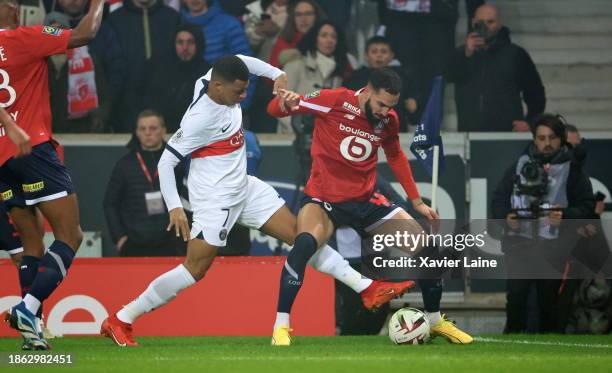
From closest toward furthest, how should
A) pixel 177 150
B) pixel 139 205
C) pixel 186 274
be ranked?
pixel 177 150 < pixel 186 274 < pixel 139 205

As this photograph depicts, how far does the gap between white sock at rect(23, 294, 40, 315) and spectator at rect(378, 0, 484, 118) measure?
5.95m

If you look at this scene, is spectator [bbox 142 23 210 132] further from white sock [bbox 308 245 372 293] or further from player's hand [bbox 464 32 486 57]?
white sock [bbox 308 245 372 293]

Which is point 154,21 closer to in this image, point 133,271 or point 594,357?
point 133,271

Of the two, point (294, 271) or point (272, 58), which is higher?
point (272, 58)

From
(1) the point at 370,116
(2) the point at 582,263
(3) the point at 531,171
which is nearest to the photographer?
(1) the point at 370,116

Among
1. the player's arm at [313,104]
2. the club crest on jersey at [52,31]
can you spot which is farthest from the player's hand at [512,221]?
the club crest on jersey at [52,31]

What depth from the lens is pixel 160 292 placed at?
9.43m

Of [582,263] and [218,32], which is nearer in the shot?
[582,263]

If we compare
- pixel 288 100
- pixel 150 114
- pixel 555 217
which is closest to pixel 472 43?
pixel 555 217

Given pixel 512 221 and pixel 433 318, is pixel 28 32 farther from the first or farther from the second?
pixel 512 221

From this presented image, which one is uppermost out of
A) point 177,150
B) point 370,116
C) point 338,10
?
point 338,10

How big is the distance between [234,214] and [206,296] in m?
1.84

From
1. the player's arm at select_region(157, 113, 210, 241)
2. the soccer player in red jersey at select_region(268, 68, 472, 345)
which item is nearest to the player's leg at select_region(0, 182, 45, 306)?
the player's arm at select_region(157, 113, 210, 241)

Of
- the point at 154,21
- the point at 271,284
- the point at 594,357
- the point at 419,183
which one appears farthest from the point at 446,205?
the point at 594,357
